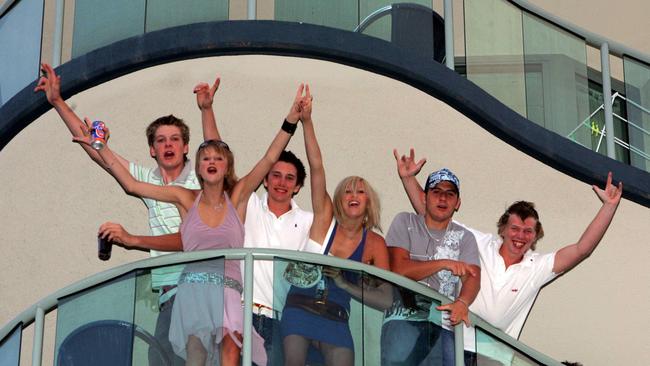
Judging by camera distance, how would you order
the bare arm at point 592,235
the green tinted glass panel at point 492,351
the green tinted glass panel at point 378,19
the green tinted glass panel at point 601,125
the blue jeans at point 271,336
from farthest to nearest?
the green tinted glass panel at point 601,125 < the green tinted glass panel at point 378,19 < the bare arm at point 592,235 < the green tinted glass panel at point 492,351 < the blue jeans at point 271,336

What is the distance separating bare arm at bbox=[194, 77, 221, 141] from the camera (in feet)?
47.4

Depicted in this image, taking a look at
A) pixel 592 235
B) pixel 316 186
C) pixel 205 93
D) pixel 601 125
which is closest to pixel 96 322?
pixel 316 186

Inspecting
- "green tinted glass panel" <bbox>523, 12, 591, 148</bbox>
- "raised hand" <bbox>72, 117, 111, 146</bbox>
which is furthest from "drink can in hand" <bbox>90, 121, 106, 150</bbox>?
"green tinted glass panel" <bbox>523, 12, 591, 148</bbox>

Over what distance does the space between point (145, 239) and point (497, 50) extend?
10.2ft

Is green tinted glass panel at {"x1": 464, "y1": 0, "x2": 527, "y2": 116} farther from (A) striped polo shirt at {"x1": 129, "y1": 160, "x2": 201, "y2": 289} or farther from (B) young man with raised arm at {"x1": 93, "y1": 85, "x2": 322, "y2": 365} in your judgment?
(A) striped polo shirt at {"x1": 129, "y1": 160, "x2": 201, "y2": 289}

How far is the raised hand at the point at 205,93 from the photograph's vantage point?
1466 centimetres

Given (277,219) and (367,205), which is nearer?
(367,205)

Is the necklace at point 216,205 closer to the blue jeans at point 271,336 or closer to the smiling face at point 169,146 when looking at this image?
the smiling face at point 169,146

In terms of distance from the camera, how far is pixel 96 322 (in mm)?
13008

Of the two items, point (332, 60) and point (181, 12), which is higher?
point (181, 12)

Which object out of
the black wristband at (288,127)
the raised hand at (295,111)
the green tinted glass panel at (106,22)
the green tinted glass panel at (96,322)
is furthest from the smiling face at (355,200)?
the green tinted glass panel at (106,22)

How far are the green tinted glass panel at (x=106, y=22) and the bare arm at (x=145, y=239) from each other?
1.89m

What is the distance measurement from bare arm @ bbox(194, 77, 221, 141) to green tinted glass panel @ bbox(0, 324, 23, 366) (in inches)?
70.6

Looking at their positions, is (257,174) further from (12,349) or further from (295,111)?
(12,349)
